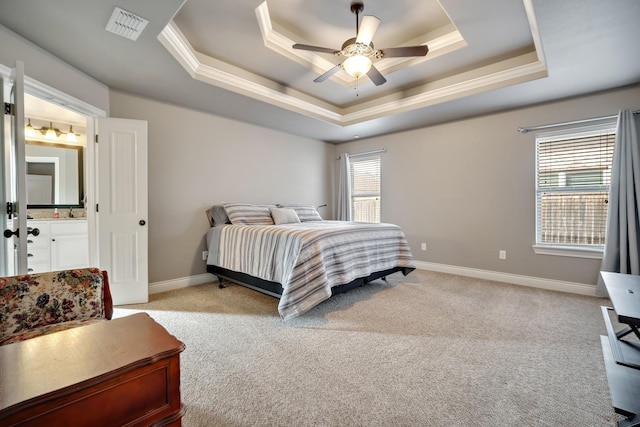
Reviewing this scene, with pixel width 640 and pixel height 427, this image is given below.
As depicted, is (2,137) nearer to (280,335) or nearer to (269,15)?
(269,15)

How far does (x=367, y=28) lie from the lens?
227cm

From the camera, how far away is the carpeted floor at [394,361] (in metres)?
1.43

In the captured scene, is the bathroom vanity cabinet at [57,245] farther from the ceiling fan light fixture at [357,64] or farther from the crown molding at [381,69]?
the ceiling fan light fixture at [357,64]

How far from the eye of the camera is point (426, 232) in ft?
15.1

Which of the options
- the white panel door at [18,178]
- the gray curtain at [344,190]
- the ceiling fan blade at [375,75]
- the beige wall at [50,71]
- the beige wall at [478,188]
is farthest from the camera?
the gray curtain at [344,190]

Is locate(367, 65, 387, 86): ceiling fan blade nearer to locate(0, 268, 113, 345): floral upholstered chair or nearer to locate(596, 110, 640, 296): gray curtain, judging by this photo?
locate(596, 110, 640, 296): gray curtain

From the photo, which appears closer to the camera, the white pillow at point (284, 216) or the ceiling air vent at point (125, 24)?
the ceiling air vent at point (125, 24)

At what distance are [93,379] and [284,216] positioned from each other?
10.9 feet

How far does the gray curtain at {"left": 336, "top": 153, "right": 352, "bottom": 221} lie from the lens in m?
5.50

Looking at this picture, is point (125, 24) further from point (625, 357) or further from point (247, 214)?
point (625, 357)

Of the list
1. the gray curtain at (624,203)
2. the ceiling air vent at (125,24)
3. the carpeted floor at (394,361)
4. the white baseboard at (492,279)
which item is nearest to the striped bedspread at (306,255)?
the carpeted floor at (394,361)

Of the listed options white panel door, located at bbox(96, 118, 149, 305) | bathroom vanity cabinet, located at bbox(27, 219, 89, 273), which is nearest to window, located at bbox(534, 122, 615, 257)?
white panel door, located at bbox(96, 118, 149, 305)

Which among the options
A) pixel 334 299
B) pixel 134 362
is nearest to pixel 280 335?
pixel 334 299

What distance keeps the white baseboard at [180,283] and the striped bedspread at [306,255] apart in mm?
360
